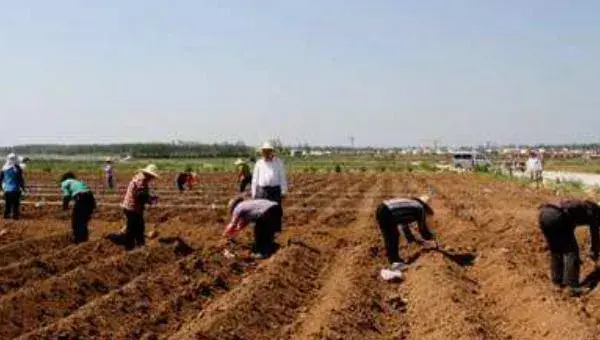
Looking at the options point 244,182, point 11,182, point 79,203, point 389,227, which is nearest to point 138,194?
point 79,203

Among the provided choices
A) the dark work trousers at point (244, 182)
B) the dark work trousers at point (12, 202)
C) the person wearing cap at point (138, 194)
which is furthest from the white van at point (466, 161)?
the person wearing cap at point (138, 194)

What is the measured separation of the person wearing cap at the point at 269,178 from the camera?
41.1 feet

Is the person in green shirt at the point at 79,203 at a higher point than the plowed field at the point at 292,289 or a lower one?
higher

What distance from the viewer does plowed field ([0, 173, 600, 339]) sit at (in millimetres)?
7660

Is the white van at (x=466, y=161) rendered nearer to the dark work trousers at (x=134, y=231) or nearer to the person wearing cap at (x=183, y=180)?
the person wearing cap at (x=183, y=180)

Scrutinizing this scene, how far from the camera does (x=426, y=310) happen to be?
8.55 meters

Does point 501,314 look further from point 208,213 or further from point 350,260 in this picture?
point 208,213

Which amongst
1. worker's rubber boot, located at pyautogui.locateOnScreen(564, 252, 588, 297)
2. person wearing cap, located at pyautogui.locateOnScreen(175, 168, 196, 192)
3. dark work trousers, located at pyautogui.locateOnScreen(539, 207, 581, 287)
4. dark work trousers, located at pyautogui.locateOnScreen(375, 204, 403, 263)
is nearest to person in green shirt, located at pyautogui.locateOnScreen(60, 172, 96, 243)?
dark work trousers, located at pyautogui.locateOnScreen(375, 204, 403, 263)

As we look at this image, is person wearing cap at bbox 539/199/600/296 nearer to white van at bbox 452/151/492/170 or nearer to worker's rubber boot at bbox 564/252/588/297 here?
worker's rubber boot at bbox 564/252/588/297

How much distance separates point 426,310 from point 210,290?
2.50 meters

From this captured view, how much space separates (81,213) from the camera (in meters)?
13.6

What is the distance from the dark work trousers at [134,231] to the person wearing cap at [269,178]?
1.80 meters

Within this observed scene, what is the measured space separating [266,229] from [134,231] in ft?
7.21

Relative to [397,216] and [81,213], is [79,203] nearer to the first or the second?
[81,213]
